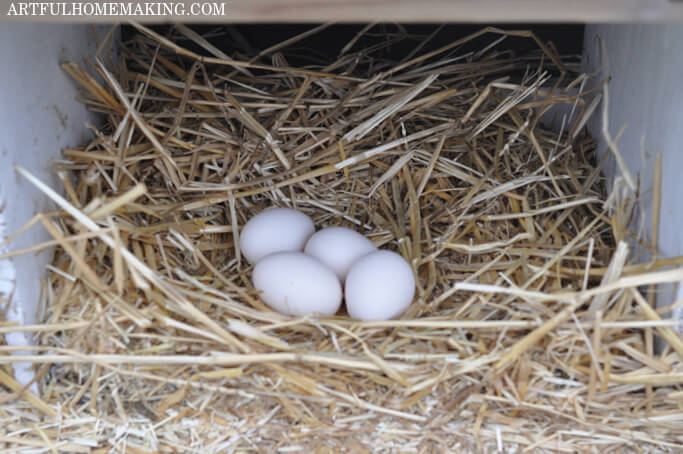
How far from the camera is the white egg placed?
47.7 inches

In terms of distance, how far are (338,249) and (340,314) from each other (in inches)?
4.9

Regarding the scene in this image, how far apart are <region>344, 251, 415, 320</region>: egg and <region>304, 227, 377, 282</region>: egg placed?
0.06 meters

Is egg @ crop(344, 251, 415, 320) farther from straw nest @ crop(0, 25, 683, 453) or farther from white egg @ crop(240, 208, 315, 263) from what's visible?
white egg @ crop(240, 208, 315, 263)

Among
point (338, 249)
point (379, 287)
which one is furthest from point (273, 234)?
point (379, 287)

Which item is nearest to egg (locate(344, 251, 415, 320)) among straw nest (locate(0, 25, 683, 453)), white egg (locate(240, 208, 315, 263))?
straw nest (locate(0, 25, 683, 453))

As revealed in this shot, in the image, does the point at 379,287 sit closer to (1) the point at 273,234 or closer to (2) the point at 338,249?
(2) the point at 338,249

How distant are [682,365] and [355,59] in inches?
38.0

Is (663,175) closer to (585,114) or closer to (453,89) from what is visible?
(585,114)

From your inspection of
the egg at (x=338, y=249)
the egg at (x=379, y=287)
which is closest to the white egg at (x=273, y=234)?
the egg at (x=338, y=249)

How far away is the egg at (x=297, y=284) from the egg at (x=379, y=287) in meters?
0.04

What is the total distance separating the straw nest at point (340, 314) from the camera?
0.98 metres

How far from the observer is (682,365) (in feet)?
3.20

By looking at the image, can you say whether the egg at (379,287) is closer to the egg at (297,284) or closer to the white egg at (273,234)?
the egg at (297,284)

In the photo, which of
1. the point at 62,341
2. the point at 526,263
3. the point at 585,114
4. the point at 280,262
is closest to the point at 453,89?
the point at 585,114
